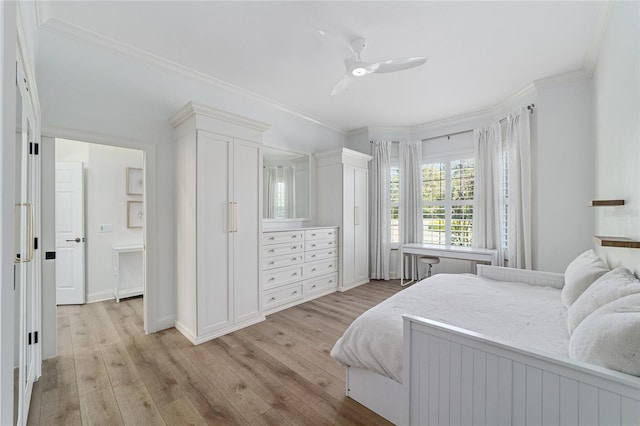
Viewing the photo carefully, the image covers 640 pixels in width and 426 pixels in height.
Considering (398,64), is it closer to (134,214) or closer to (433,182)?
(433,182)

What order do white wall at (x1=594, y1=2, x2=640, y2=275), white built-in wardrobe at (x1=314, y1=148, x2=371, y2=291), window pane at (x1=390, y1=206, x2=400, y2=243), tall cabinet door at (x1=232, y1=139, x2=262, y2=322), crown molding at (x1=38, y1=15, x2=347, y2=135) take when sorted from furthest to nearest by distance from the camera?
window pane at (x1=390, y1=206, x2=400, y2=243) → white built-in wardrobe at (x1=314, y1=148, x2=371, y2=291) → tall cabinet door at (x1=232, y1=139, x2=262, y2=322) → crown molding at (x1=38, y1=15, x2=347, y2=135) → white wall at (x1=594, y1=2, x2=640, y2=275)

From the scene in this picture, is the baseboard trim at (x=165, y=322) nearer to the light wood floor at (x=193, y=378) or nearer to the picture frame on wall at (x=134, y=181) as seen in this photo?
the light wood floor at (x=193, y=378)

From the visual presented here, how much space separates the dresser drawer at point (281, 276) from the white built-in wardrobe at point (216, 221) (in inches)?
9.4

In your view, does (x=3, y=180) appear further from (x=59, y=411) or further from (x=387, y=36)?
(x=387, y=36)

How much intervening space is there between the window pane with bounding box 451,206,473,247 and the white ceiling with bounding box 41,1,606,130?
6.13ft

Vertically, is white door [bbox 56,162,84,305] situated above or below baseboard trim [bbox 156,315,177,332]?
above

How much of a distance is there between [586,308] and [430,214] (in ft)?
11.6

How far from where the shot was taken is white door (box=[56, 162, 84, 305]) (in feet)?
11.6

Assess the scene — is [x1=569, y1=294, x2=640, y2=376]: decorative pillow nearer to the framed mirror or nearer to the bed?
the bed

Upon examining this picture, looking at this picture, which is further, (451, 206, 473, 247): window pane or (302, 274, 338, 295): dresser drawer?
(451, 206, 473, 247): window pane

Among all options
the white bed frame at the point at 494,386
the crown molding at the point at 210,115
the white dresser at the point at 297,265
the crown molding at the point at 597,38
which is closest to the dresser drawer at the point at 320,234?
the white dresser at the point at 297,265

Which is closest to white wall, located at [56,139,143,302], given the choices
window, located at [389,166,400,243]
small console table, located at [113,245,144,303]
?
small console table, located at [113,245,144,303]

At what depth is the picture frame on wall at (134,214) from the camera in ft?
13.2

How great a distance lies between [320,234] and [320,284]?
2.48ft
